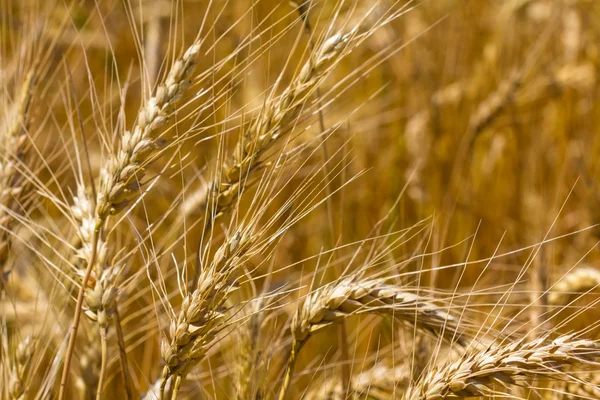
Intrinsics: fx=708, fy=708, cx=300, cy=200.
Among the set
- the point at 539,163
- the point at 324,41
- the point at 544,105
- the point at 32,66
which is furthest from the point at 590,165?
the point at 32,66

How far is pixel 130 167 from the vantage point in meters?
0.77

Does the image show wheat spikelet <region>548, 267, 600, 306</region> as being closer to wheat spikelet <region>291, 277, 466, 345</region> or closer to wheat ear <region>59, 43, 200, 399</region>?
wheat spikelet <region>291, 277, 466, 345</region>

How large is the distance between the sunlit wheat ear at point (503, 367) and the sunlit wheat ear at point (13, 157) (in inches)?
22.7

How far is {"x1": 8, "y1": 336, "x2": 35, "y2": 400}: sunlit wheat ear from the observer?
90 cm

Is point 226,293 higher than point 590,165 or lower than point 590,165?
higher

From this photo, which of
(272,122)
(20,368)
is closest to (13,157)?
(20,368)

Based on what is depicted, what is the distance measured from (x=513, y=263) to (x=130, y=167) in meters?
1.31

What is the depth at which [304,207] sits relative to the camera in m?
1.40

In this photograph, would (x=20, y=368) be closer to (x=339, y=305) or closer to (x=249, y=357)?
(x=249, y=357)

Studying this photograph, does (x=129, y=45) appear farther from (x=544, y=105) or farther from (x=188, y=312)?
(x=188, y=312)

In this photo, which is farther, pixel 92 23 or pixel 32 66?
pixel 92 23

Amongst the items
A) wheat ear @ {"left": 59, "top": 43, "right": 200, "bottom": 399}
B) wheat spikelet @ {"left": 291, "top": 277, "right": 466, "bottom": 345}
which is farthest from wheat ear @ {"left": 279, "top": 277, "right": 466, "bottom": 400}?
wheat ear @ {"left": 59, "top": 43, "right": 200, "bottom": 399}

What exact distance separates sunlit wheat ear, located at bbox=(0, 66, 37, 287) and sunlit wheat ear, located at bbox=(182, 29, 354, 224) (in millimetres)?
298

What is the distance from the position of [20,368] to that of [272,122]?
457mm
